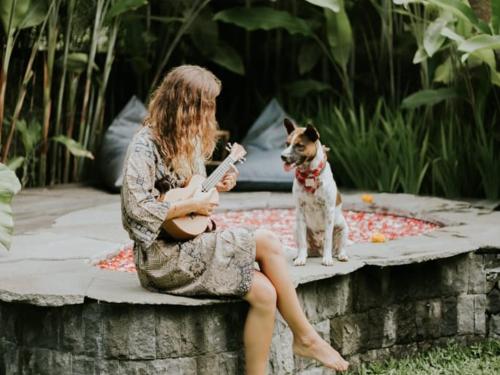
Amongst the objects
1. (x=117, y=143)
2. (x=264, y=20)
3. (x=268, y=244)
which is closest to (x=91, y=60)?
(x=117, y=143)

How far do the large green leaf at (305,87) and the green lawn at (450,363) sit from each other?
321 cm

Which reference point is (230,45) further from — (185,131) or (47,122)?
(185,131)

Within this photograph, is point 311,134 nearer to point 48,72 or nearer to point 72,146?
point 72,146

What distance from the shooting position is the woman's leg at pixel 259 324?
2846 millimetres

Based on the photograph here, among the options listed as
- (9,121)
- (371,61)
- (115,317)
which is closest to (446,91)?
(371,61)

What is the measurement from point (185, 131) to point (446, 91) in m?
3.17

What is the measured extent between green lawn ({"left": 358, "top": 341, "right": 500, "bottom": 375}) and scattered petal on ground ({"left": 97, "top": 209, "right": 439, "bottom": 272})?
27.7 inches

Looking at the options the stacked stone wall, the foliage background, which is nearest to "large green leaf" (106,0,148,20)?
the foliage background

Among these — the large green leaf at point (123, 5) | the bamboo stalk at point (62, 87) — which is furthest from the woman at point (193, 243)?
the bamboo stalk at point (62, 87)

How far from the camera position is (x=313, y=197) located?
338 cm

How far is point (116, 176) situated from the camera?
5.84 metres

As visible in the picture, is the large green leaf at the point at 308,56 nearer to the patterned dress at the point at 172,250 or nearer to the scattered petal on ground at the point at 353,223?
the scattered petal on ground at the point at 353,223

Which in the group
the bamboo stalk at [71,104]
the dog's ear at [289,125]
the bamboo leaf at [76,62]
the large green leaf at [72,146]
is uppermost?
the bamboo leaf at [76,62]

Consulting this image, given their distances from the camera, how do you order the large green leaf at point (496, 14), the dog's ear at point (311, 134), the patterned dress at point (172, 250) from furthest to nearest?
the large green leaf at point (496, 14) < the dog's ear at point (311, 134) < the patterned dress at point (172, 250)
